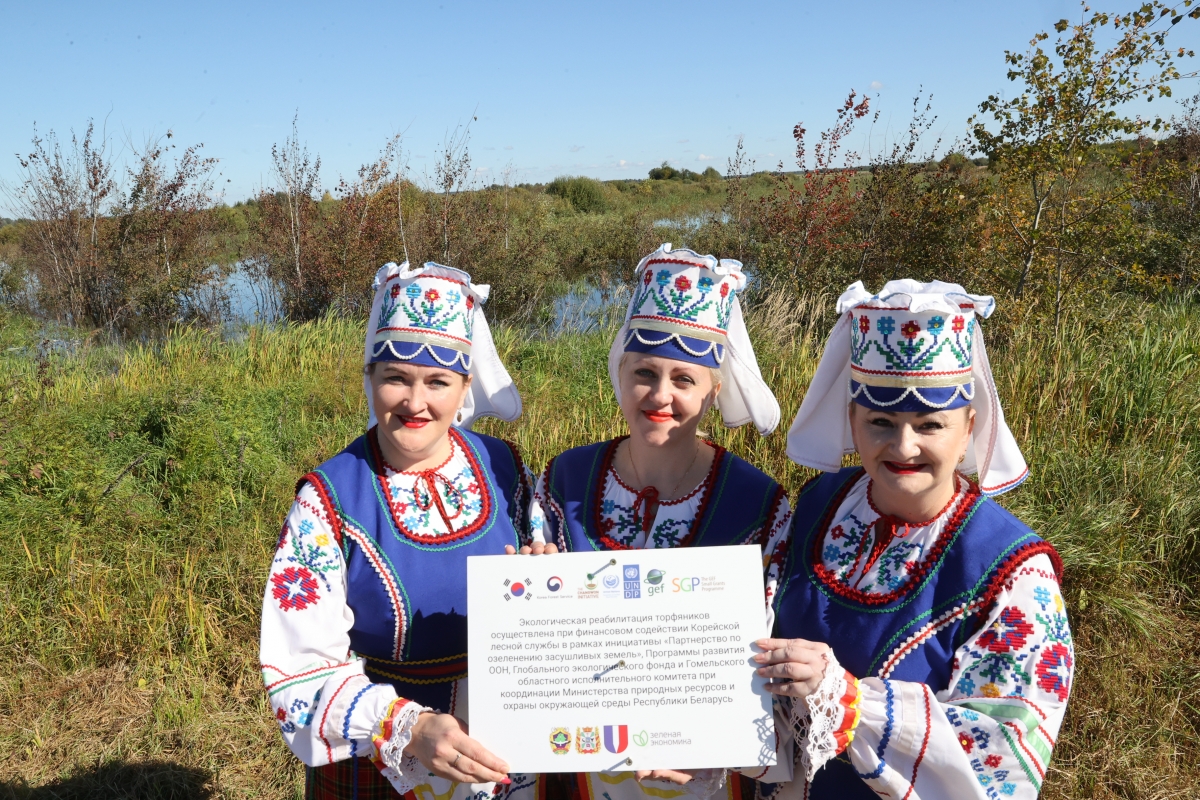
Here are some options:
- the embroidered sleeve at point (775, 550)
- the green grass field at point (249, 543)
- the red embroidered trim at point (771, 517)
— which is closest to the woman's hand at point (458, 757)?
the embroidered sleeve at point (775, 550)

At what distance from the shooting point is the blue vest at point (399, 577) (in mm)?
2158

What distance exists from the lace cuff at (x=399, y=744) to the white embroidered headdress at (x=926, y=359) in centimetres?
140

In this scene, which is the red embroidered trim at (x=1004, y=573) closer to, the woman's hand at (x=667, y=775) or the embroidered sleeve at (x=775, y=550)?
the embroidered sleeve at (x=775, y=550)

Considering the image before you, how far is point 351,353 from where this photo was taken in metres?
8.68

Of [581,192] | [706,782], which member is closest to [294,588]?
[706,782]

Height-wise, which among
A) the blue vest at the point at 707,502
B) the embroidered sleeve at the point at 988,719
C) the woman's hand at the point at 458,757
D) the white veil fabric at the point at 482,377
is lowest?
the woman's hand at the point at 458,757

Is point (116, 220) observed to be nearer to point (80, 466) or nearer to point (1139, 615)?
point (80, 466)

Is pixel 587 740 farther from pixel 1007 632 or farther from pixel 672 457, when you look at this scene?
pixel 1007 632

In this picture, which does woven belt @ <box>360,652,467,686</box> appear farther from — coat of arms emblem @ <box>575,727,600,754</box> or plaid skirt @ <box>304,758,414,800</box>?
coat of arms emblem @ <box>575,727,600,754</box>

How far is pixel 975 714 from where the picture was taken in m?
1.72

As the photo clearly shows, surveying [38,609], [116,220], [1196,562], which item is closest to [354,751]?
[38,609]

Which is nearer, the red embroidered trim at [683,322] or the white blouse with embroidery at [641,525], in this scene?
the white blouse with embroidery at [641,525]

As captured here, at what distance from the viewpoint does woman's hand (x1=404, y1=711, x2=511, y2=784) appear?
183cm

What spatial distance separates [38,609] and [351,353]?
15.1ft
